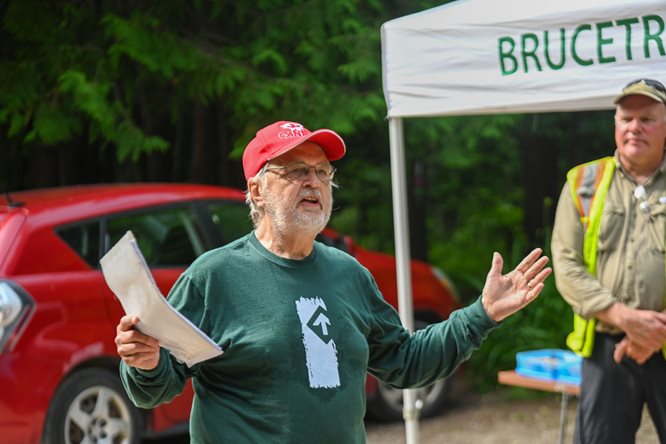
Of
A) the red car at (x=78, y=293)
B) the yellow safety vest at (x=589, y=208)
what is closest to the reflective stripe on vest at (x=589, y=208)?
the yellow safety vest at (x=589, y=208)

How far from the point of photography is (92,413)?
247 inches

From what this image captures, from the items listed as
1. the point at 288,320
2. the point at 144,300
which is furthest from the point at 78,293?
the point at 144,300

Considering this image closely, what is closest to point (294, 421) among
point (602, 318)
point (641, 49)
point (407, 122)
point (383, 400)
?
point (602, 318)

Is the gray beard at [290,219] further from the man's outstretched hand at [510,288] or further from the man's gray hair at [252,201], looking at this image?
the man's outstretched hand at [510,288]

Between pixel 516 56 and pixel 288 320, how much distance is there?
2.26 m

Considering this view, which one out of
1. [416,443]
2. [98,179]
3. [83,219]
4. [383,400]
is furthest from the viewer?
[98,179]

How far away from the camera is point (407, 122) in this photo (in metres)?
9.43

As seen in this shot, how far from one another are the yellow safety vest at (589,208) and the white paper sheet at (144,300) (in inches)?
91.5

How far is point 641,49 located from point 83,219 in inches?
133

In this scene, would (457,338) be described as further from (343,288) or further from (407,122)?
(407,122)

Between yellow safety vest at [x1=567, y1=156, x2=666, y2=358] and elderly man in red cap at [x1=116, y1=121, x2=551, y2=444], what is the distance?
1312 millimetres

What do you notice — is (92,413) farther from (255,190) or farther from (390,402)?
(255,190)

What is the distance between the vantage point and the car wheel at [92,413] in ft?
19.9

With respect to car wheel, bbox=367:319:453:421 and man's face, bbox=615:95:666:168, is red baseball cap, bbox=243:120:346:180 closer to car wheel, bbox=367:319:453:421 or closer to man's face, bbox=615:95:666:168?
man's face, bbox=615:95:666:168
